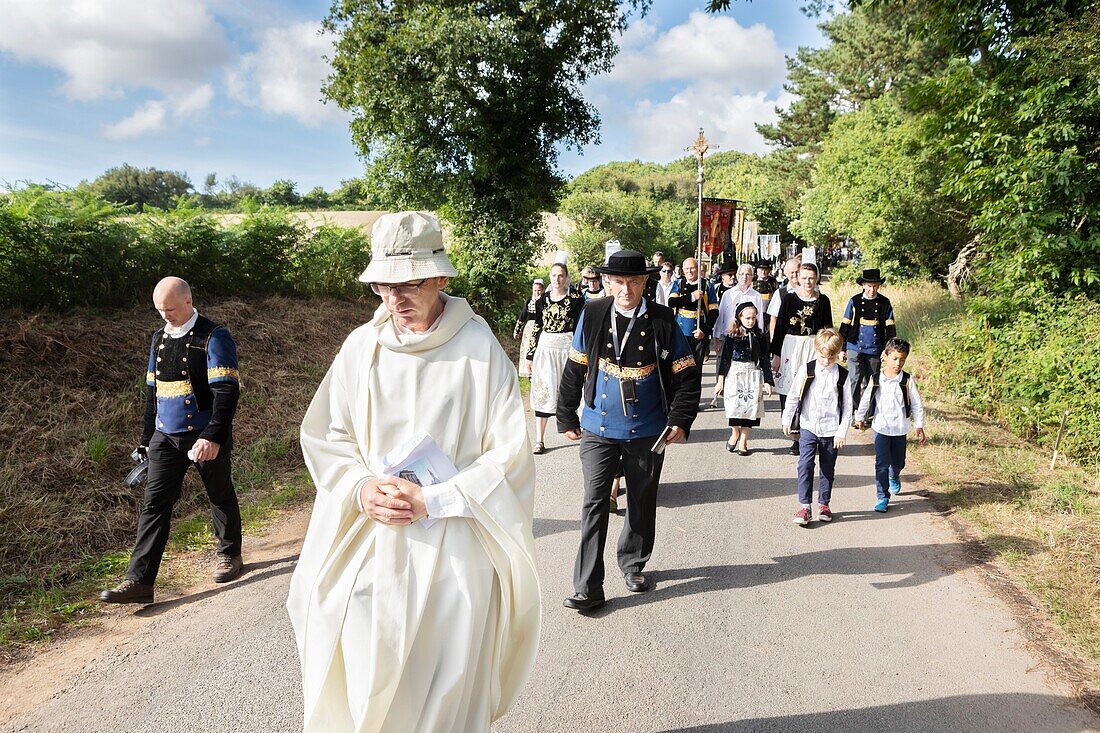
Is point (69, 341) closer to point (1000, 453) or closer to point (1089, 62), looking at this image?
point (1000, 453)

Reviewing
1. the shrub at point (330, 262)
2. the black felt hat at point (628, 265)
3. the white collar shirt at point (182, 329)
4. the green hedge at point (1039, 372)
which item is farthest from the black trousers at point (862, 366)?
the white collar shirt at point (182, 329)

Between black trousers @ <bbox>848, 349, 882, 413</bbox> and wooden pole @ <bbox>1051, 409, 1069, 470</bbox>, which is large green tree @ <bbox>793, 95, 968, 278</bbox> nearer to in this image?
black trousers @ <bbox>848, 349, 882, 413</bbox>

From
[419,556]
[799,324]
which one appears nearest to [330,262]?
[799,324]

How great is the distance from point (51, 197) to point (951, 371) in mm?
13610

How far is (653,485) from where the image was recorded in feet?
16.2

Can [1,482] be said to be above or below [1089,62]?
below

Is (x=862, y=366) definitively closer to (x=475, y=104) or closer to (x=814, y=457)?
(x=814, y=457)

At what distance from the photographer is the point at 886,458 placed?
6941 mm

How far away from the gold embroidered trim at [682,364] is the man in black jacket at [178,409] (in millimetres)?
3130

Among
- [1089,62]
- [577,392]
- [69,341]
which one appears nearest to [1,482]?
[69,341]

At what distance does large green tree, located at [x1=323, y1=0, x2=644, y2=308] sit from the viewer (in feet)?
47.4

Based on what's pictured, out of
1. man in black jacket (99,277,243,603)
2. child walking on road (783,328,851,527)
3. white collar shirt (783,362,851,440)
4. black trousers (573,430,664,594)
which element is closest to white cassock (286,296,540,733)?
black trousers (573,430,664,594)

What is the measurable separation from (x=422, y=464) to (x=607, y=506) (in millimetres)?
2429

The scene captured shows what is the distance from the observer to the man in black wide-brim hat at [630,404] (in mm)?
4816
